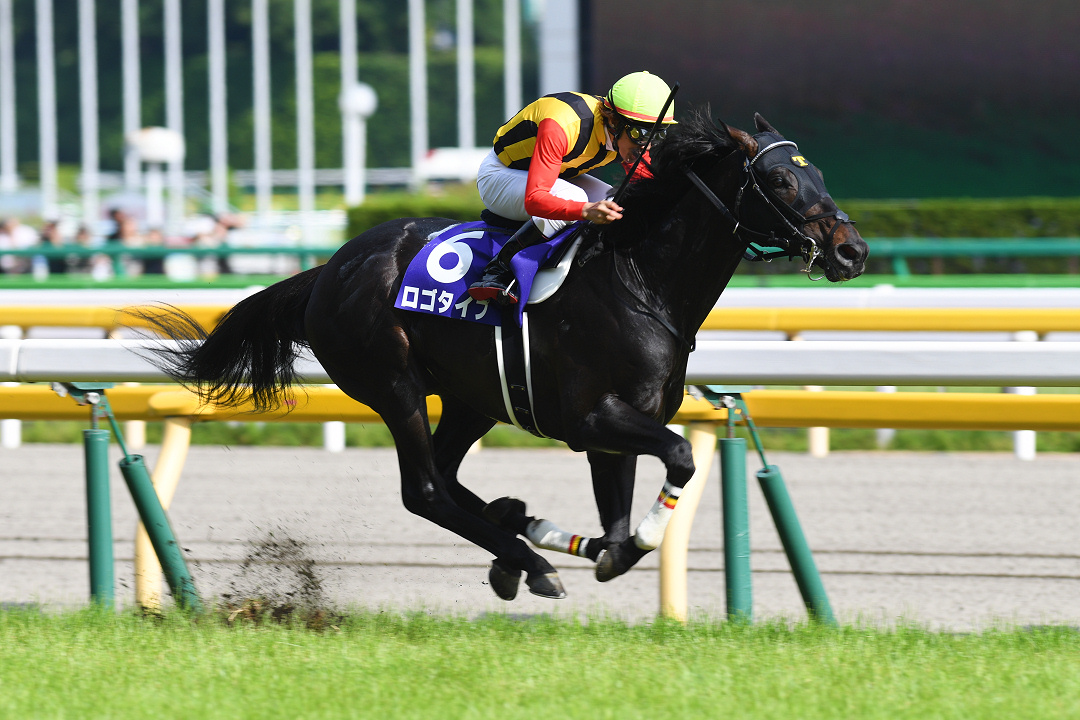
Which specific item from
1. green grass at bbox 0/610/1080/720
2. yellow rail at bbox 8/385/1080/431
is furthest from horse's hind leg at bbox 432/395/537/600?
green grass at bbox 0/610/1080/720

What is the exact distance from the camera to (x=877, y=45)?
2150 cm

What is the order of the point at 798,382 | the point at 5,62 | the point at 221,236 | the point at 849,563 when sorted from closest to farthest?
1. the point at 798,382
2. the point at 849,563
3. the point at 221,236
4. the point at 5,62

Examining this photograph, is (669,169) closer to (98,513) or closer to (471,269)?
(471,269)

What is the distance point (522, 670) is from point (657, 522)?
1.87 ft

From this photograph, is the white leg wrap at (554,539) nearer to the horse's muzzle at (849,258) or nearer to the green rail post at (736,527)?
the green rail post at (736,527)

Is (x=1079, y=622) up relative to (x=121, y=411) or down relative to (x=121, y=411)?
down

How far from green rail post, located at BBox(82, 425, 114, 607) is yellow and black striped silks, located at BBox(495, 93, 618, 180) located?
148 cm

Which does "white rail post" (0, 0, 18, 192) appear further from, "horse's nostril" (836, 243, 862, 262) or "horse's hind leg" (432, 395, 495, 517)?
"horse's nostril" (836, 243, 862, 262)

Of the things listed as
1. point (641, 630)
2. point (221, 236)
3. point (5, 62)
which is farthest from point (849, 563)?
point (5, 62)

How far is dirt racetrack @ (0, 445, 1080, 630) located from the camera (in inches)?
171

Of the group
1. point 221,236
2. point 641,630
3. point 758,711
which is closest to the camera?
point 758,711

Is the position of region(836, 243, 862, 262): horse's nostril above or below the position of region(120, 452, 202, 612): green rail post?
above

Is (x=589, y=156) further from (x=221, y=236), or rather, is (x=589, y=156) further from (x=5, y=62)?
(x=5, y=62)

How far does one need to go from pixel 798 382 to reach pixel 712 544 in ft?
4.60
